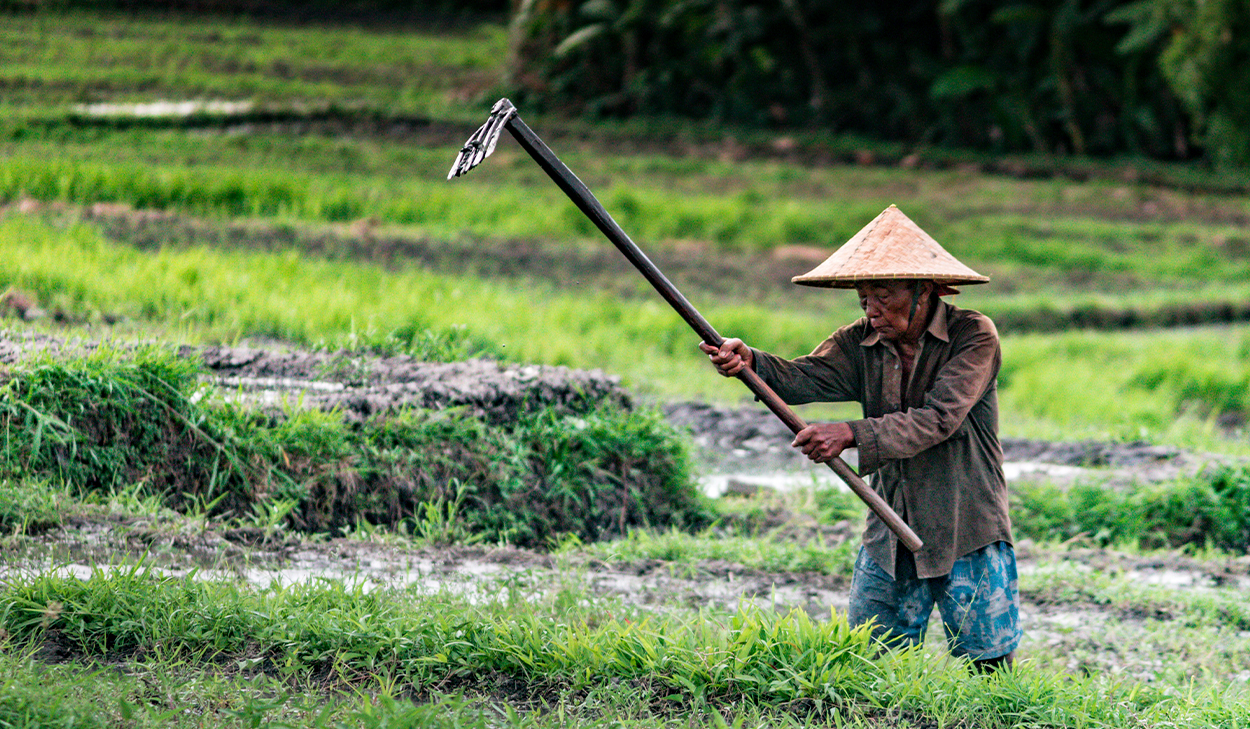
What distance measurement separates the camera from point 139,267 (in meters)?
6.14

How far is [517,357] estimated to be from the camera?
20.7ft

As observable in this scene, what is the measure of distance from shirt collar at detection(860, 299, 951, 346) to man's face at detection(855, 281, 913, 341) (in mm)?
55

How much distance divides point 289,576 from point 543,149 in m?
1.61

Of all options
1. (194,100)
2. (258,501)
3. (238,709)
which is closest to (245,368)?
(258,501)

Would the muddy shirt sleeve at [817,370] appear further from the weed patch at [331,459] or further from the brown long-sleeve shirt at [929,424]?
the weed patch at [331,459]

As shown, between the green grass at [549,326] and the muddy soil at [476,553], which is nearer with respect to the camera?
the muddy soil at [476,553]

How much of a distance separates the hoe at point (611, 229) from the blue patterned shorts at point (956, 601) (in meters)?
0.17

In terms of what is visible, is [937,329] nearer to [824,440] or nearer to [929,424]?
[929,424]

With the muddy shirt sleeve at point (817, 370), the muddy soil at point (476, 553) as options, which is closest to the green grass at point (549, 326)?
Answer: the muddy soil at point (476, 553)

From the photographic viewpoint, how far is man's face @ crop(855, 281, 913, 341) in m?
3.22

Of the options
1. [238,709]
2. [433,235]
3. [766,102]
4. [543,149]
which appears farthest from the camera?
[766,102]

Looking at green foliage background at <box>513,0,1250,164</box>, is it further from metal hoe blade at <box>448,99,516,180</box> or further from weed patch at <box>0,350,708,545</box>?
metal hoe blade at <box>448,99,516,180</box>

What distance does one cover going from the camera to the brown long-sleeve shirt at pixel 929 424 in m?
3.13

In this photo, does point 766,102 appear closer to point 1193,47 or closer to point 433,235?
point 1193,47
